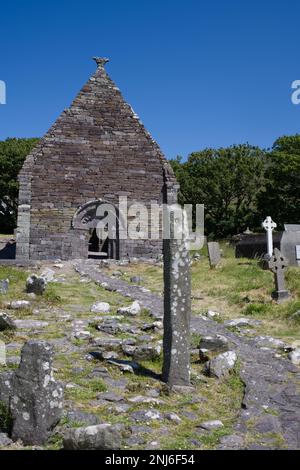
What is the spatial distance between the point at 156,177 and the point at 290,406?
16653 millimetres

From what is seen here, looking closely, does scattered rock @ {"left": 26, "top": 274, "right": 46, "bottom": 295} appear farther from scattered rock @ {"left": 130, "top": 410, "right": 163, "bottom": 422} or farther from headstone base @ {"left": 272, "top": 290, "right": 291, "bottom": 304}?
scattered rock @ {"left": 130, "top": 410, "right": 163, "bottom": 422}

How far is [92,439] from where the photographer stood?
3.61 meters

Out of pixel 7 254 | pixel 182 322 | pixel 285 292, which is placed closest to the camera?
pixel 182 322

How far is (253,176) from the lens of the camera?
40875 mm

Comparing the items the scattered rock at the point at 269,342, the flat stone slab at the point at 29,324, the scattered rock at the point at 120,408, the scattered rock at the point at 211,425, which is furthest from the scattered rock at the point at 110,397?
the scattered rock at the point at 269,342

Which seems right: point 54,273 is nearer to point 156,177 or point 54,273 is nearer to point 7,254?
point 156,177

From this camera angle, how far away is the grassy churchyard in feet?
13.7

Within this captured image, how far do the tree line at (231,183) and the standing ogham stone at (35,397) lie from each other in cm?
3527

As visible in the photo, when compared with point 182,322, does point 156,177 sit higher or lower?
higher

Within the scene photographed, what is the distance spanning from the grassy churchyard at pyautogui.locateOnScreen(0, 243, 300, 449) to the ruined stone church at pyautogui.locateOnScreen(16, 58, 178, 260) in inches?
254

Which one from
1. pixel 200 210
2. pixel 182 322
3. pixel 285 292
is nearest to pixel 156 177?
pixel 285 292

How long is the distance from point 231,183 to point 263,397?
3714cm

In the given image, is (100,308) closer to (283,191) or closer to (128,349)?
(128,349)

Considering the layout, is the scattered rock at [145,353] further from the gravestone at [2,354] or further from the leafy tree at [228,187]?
the leafy tree at [228,187]
